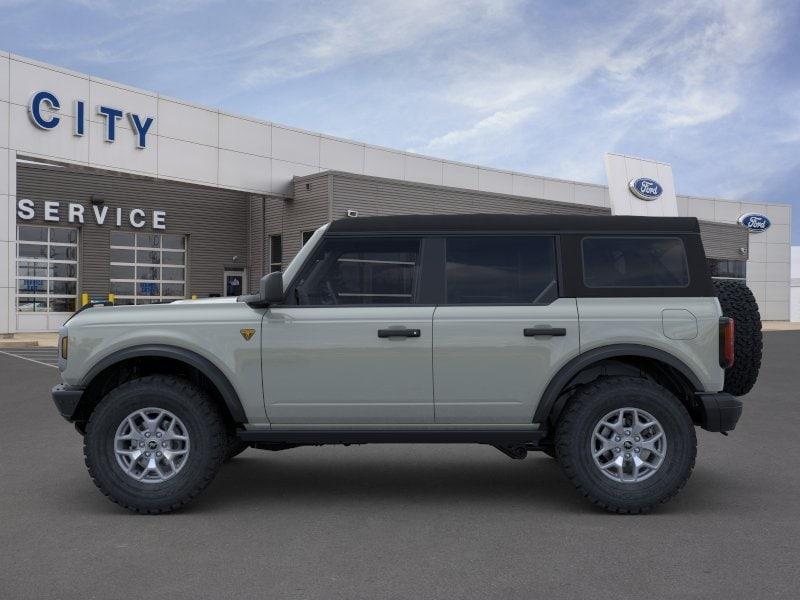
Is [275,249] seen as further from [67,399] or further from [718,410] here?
[718,410]

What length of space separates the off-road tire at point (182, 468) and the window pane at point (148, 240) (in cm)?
2684

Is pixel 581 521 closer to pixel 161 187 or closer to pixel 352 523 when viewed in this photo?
pixel 352 523

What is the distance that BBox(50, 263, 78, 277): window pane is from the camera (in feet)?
96.1

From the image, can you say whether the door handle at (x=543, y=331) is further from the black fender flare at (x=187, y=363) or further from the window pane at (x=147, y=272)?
the window pane at (x=147, y=272)

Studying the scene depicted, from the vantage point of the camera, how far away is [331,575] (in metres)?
4.21

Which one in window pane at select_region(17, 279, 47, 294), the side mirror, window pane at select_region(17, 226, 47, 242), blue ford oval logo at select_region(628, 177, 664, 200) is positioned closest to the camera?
the side mirror

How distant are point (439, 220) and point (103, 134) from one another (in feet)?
74.4

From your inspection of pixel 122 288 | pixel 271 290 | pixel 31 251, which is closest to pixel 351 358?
pixel 271 290

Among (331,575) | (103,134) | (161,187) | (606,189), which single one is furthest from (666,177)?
(331,575)

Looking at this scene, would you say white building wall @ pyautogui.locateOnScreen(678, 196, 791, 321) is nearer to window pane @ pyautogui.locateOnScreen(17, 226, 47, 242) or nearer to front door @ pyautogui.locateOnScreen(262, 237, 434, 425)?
window pane @ pyautogui.locateOnScreen(17, 226, 47, 242)

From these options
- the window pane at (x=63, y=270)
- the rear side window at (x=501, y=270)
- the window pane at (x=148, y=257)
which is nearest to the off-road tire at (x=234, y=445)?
the rear side window at (x=501, y=270)

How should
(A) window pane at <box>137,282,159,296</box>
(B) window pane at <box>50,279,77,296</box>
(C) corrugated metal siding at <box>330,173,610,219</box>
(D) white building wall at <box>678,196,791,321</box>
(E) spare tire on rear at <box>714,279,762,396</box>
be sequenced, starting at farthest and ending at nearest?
(D) white building wall at <box>678,196,791,321</box> < (A) window pane at <box>137,282,159,296</box> < (B) window pane at <box>50,279,77,296</box> < (C) corrugated metal siding at <box>330,173,610,219</box> < (E) spare tire on rear at <box>714,279,762,396</box>

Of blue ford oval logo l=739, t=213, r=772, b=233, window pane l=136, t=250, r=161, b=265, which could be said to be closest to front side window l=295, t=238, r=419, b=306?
window pane l=136, t=250, r=161, b=265

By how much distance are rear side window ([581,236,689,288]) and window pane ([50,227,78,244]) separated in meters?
27.0
